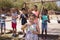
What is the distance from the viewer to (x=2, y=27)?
110 inches

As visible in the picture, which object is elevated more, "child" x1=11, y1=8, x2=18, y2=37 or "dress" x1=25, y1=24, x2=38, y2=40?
"child" x1=11, y1=8, x2=18, y2=37

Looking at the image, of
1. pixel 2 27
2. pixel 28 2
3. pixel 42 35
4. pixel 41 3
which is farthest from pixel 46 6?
pixel 2 27

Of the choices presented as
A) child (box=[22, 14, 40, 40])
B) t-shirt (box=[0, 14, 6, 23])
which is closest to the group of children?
child (box=[22, 14, 40, 40])

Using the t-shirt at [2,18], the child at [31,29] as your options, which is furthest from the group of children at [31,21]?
the t-shirt at [2,18]

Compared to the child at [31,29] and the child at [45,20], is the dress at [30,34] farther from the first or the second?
the child at [45,20]

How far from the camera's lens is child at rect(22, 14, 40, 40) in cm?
271

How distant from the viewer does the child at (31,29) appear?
2.71 meters

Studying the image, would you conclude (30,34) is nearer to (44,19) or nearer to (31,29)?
(31,29)

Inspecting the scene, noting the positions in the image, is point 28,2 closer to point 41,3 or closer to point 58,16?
point 41,3

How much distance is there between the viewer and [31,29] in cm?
273

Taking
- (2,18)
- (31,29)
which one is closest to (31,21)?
(31,29)

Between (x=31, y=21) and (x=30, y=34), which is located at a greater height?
(x=31, y=21)

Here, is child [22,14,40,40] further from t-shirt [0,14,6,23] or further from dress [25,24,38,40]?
t-shirt [0,14,6,23]

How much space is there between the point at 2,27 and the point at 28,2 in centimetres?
57
